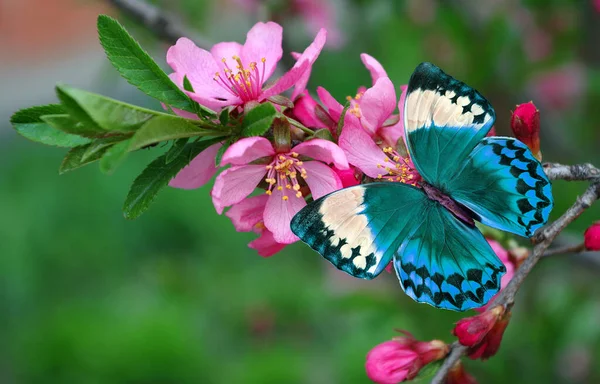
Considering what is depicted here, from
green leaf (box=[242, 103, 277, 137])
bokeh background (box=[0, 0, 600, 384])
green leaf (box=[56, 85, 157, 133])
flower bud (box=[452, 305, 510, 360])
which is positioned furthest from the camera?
bokeh background (box=[0, 0, 600, 384])

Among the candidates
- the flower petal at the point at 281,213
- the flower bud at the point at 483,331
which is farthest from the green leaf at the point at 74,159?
the flower bud at the point at 483,331

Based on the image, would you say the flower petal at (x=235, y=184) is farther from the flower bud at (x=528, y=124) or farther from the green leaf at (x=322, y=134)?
the flower bud at (x=528, y=124)

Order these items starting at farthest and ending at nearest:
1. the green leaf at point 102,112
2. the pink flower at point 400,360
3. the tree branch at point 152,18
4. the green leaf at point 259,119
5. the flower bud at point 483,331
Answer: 1. the tree branch at point 152,18
2. the pink flower at point 400,360
3. the flower bud at point 483,331
4. the green leaf at point 259,119
5. the green leaf at point 102,112

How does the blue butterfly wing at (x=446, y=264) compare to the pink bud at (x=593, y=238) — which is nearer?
the blue butterfly wing at (x=446, y=264)

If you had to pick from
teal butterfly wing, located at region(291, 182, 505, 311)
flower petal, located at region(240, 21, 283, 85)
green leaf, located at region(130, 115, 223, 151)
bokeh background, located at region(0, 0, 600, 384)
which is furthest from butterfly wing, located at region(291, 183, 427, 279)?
bokeh background, located at region(0, 0, 600, 384)

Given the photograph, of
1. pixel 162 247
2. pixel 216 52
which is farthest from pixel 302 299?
pixel 216 52

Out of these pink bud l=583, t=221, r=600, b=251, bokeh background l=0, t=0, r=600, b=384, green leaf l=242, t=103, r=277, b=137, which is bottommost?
bokeh background l=0, t=0, r=600, b=384

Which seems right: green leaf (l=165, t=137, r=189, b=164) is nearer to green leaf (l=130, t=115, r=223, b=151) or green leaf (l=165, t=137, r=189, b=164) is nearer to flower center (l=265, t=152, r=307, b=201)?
green leaf (l=130, t=115, r=223, b=151)

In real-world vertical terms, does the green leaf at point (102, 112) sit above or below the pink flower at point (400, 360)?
above

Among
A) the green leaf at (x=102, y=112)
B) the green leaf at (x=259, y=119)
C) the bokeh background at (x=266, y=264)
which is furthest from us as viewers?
the bokeh background at (x=266, y=264)
